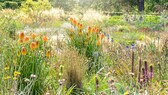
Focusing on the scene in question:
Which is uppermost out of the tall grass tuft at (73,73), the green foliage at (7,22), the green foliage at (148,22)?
the green foliage at (7,22)

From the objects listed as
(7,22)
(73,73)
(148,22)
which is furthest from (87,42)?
(148,22)

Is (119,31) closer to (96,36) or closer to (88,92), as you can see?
(96,36)

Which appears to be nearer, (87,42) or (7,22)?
(7,22)

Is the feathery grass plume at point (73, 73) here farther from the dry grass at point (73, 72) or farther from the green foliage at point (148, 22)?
the green foliage at point (148, 22)

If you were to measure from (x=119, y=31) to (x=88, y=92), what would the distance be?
38.9 ft

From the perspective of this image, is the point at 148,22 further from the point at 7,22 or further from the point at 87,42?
the point at 7,22

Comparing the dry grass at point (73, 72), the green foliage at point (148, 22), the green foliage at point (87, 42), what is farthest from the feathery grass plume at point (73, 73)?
the green foliage at point (148, 22)

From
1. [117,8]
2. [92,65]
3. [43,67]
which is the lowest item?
[117,8]

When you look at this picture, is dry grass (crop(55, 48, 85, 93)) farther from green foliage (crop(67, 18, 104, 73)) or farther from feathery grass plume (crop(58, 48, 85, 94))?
green foliage (crop(67, 18, 104, 73))

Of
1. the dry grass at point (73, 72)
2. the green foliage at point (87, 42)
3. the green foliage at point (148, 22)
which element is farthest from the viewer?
the green foliage at point (148, 22)

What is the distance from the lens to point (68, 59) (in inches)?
164

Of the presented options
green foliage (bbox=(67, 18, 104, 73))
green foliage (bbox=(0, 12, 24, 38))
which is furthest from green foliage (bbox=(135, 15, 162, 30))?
green foliage (bbox=(67, 18, 104, 73))

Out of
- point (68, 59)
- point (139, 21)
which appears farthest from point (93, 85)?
point (139, 21)

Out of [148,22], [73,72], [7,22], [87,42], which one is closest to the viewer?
[73,72]
